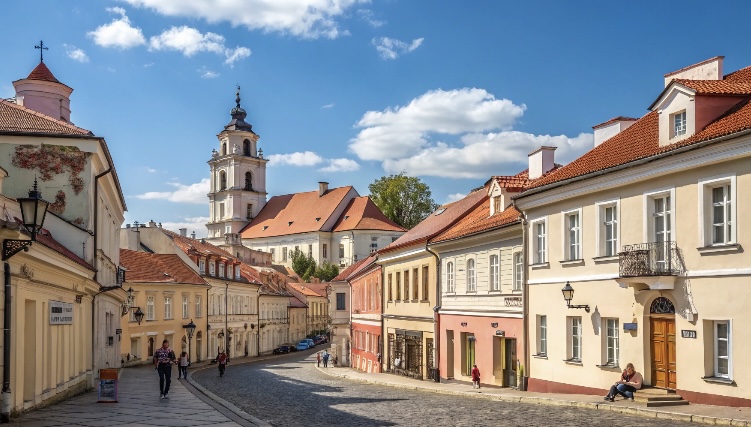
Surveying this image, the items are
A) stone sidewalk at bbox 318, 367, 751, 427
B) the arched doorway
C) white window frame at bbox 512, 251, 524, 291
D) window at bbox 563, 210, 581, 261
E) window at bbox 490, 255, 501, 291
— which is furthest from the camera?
window at bbox 490, 255, 501, 291

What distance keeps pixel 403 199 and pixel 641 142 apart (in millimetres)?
92704

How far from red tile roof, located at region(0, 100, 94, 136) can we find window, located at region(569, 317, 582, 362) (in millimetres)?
15502

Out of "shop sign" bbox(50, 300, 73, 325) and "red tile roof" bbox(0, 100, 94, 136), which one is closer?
"shop sign" bbox(50, 300, 73, 325)

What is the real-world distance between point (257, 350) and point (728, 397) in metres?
60.5

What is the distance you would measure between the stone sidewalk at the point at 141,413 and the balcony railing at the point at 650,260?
382 inches

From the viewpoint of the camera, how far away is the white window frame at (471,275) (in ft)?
109

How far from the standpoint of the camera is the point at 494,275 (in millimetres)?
31578

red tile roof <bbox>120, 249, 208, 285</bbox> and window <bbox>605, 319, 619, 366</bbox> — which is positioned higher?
red tile roof <bbox>120, 249, 208, 285</bbox>

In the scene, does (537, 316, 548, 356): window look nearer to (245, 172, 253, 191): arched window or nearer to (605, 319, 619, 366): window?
(605, 319, 619, 366): window

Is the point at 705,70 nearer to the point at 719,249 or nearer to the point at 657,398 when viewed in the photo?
the point at 719,249

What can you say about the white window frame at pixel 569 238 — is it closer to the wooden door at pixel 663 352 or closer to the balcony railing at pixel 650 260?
the balcony railing at pixel 650 260

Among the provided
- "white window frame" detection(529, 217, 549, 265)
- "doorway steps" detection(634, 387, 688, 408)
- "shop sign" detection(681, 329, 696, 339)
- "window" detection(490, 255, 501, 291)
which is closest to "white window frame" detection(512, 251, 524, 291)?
"white window frame" detection(529, 217, 549, 265)

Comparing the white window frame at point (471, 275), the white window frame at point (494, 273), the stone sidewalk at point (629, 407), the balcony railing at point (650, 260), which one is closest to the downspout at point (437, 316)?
the white window frame at point (471, 275)

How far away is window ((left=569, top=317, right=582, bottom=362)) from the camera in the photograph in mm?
25484
